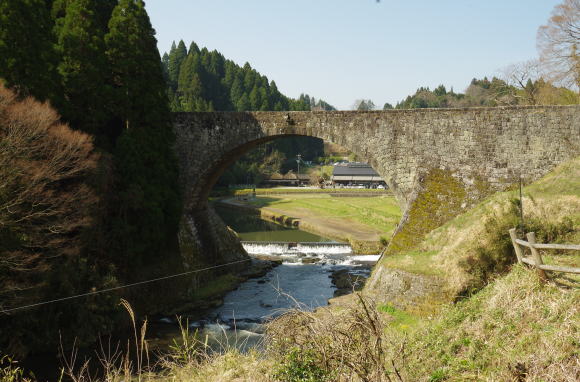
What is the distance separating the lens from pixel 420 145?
18.7m

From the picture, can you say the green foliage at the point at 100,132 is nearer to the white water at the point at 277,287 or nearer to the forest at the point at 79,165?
the forest at the point at 79,165

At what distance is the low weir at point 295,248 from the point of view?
2886cm

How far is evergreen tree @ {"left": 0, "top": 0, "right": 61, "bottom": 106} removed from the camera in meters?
15.1

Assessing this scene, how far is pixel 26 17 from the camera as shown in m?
15.7

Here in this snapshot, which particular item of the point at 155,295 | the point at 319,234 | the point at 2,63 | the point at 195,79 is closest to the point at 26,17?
the point at 2,63

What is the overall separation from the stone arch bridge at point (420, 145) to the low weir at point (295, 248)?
747cm

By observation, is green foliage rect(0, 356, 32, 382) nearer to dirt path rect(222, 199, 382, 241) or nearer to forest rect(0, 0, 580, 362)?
forest rect(0, 0, 580, 362)

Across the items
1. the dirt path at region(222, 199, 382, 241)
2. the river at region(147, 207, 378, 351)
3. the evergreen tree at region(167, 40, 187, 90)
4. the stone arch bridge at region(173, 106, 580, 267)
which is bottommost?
the river at region(147, 207, 378, 351)

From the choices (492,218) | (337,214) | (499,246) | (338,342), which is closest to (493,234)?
(499,246)

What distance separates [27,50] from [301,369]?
15.3 metres

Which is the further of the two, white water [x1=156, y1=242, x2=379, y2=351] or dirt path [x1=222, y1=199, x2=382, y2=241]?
dirt path [x1=222, y1=199, x2=382, y2=241]

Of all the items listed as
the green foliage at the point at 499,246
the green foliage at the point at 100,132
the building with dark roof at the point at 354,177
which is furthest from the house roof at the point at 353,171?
the green foliage at the point at 499,246

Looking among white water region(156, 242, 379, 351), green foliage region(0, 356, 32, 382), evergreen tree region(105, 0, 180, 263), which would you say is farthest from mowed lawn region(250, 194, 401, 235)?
green foliage region(0, 356, 32, 382)

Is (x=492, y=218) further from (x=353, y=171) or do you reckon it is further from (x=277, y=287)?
(x=353, y=171)
